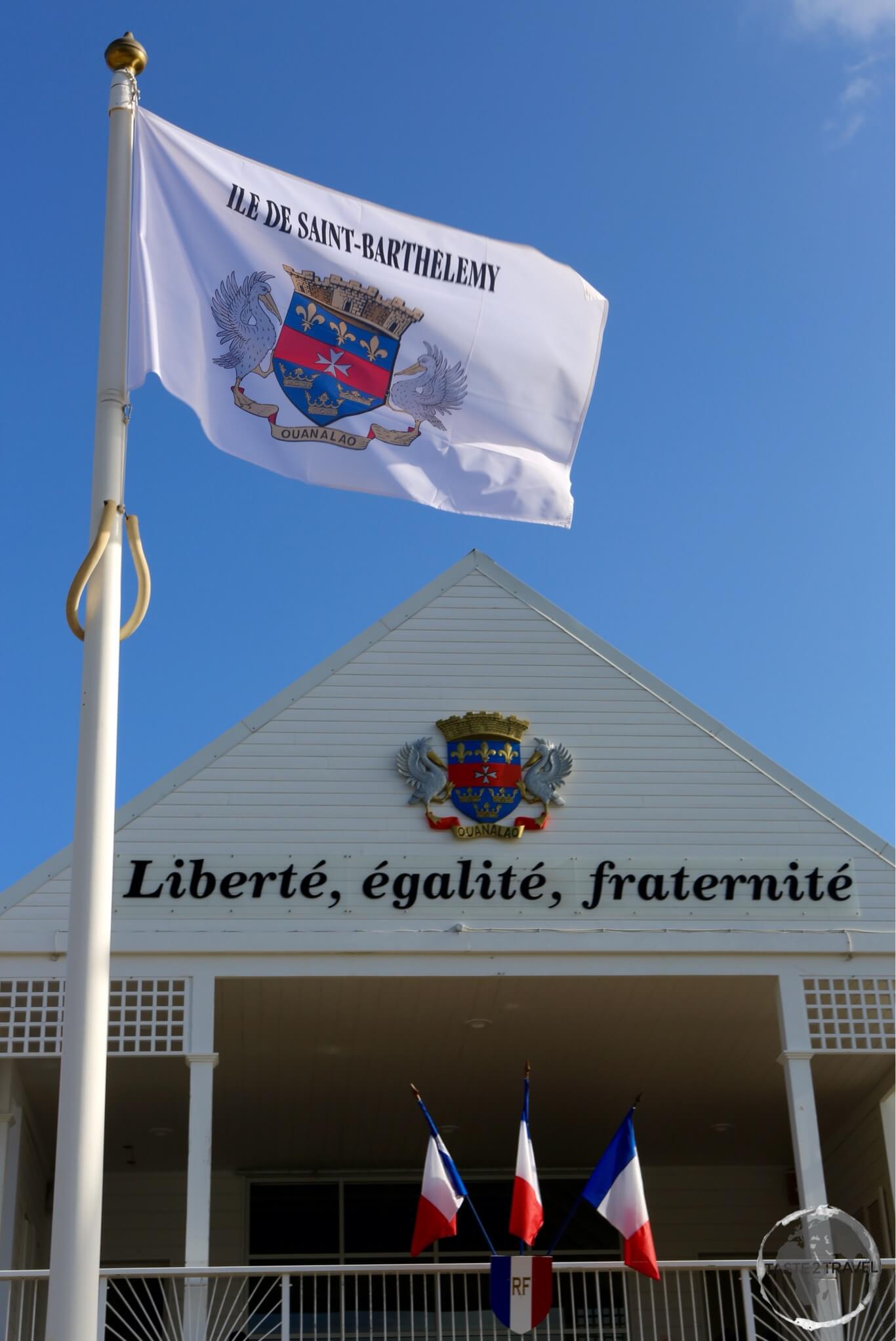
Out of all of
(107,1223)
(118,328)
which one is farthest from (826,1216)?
(107,1223)

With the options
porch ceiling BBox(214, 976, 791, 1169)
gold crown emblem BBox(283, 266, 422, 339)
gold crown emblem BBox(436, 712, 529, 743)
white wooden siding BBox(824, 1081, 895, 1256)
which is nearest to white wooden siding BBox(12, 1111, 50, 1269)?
porch ceiling BBox(214, 976, 791, 1169)

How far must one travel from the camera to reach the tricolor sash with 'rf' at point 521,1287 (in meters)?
11.6

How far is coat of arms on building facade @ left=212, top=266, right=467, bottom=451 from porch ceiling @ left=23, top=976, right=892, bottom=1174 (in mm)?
7133

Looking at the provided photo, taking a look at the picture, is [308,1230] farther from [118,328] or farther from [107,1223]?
[118,328]

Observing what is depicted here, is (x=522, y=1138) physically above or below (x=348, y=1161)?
below

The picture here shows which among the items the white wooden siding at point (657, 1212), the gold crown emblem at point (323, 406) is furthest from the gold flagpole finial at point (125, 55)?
the white wooden siding at point (657, 1212)

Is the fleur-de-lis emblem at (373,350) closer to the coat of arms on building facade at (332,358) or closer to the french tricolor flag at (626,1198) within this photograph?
the coat of arms on building facade at (332,358)

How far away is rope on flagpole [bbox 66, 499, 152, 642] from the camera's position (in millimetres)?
7256

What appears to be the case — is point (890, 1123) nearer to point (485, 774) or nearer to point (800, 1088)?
point (800, 1088)

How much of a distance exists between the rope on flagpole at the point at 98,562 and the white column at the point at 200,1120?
6851mm

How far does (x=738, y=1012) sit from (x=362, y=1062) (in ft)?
13.4

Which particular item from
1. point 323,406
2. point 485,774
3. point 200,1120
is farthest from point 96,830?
point 485,774

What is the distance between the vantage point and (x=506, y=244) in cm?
909

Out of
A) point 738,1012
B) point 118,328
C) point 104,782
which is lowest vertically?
point 104,782
